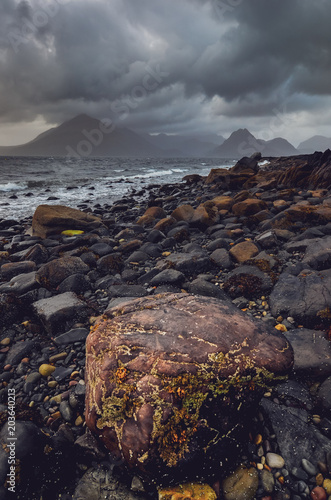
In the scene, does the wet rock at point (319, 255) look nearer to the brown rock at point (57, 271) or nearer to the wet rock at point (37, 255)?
the brown rock at point (57, 271)

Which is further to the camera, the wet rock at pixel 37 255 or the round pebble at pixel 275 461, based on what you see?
the wet rock at pixel 37 255

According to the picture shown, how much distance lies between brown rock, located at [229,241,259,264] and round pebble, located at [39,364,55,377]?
181 inches

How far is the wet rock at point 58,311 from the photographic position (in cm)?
430

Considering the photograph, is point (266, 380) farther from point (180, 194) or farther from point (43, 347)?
point (180, 194)

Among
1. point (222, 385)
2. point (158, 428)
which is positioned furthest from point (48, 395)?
point (222, 385)

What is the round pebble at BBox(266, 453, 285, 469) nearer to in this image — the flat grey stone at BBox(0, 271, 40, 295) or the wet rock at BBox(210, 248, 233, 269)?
the wet rock at BBox(210, 248, 233, 269)

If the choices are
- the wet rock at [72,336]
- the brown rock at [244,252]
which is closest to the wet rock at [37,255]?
the wet rock at [72,336]

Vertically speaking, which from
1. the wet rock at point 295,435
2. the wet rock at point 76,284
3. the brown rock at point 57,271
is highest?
the brown rock at point 57,271

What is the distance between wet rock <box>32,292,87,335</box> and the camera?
430 cm

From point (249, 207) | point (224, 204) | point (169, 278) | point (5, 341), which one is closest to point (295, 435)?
point (169, 278)

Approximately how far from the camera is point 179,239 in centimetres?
860

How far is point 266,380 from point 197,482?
1.05 meters

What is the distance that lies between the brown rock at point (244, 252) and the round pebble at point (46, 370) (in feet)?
15.1

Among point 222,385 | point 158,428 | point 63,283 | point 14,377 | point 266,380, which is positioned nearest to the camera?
point 158,428
